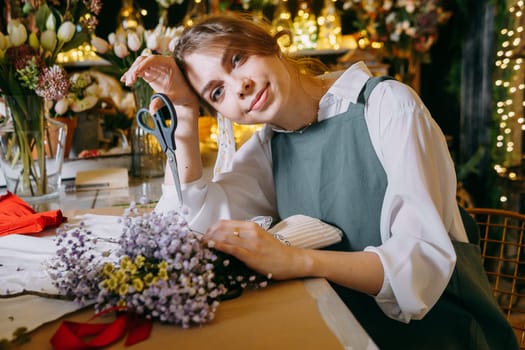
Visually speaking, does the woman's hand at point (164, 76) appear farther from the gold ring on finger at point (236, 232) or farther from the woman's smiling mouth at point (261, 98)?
the gold ring on finger at point (236, 232)

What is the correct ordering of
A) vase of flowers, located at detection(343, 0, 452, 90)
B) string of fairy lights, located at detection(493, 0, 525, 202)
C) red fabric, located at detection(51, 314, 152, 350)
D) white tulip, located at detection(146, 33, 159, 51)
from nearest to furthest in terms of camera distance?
1. red fabric, located at detection(51, 314, 152, 350)
2. white tulip, located at detection(146, 33, 159, 51)
3. string of fairy lights, located at detection(493, 0, 525, 202)
4. vase of flowers, located at detection(343, 0, 452, 90)

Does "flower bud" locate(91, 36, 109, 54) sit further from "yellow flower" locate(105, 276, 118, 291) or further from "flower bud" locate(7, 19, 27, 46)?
"yellow flower" locate(105, 276, 118, 291)

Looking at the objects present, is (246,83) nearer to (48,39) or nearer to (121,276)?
(121,276)

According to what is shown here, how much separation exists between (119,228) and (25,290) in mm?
390

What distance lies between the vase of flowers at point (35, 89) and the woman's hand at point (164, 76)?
46 centimetres

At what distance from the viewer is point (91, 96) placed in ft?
6.36

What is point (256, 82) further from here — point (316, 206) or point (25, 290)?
point (25, 290)

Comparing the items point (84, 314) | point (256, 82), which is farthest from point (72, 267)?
point (256, 82)

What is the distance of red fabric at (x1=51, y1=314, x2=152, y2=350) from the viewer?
0.63m

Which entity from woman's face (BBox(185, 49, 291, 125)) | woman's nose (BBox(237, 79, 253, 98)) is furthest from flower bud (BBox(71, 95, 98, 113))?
woman's nose (BBox(237, 79, 253, 98))

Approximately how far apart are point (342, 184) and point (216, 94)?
1.08 feet

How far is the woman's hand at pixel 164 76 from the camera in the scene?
3.90 ft

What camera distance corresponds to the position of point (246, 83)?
1112 mm

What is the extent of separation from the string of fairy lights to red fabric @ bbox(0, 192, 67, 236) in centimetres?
241
